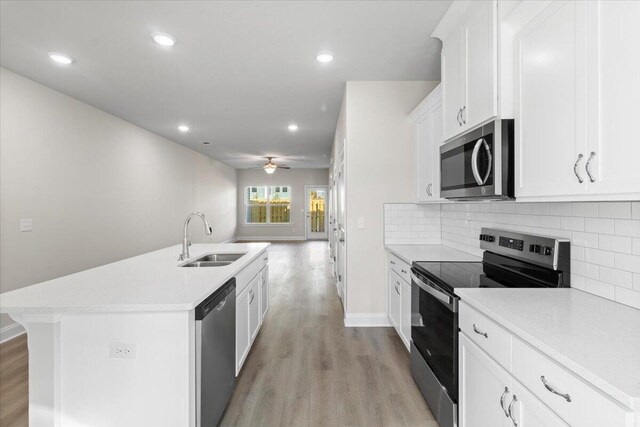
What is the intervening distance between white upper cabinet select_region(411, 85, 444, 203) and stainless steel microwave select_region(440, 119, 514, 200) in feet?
1.85

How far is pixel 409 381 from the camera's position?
2.47 m

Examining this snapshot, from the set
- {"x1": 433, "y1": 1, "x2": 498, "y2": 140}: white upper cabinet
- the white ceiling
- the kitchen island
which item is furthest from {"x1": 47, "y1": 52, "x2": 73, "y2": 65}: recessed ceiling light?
{"x1": 433, "y1": 1, "x2": 498, "y2": 140}: white upper cabinet

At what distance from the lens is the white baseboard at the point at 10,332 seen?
3203mm

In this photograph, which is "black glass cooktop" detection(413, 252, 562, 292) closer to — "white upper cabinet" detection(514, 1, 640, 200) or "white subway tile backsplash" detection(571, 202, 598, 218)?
"white subway tile backsplash" detection(571, 202, 598, 218)

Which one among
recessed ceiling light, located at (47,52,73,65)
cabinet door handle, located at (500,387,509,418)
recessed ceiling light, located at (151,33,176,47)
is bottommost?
cabinet door handle, located at (500,387,509,418)

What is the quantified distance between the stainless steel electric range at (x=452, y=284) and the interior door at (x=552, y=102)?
42cm

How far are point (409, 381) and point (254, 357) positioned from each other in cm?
129

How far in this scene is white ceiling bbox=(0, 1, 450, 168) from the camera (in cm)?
231

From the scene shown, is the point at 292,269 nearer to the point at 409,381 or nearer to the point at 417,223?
the point at 417,223

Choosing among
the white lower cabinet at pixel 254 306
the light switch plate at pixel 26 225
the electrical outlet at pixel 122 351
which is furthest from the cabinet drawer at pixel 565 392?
the light switch plate at pixel 26 225

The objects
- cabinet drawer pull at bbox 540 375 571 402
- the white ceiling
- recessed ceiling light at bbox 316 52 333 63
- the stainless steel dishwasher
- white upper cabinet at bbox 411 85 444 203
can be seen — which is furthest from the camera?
recessed ceiling light at bbox 316 52 333 63

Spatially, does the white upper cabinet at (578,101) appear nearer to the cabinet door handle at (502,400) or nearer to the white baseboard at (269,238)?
the cabinet door handle at (502,400)

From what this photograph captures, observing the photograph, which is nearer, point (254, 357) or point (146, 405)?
point (146, 405)

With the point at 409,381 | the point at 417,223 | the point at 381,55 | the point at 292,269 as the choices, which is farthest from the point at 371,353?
the point at 292,269
